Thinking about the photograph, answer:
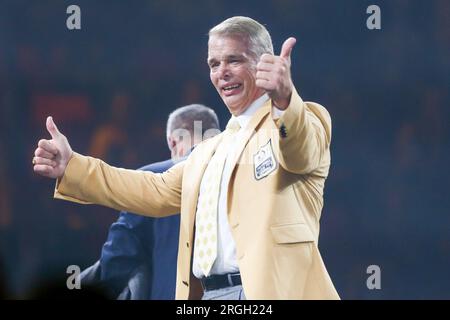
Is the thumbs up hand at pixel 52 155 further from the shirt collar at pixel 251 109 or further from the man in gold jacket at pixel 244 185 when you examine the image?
the shirt collar at pixel 251 109

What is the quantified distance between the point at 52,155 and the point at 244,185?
0.53 metres

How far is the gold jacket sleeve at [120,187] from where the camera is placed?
7.92ft

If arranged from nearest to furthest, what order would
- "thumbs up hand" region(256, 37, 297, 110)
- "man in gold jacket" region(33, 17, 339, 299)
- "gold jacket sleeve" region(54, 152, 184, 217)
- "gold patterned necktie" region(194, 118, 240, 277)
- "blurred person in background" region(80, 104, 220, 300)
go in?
"thumbs up hand" region(256, 37, 297, 110) → "man in gold jacket" region(33, 17, 339, 299) → "gold patterned necktie" region(194, 118, 240, 277) → "gold jacket sleeve" region(54, 152, 184, 217) → "blurred person in background" region(80, 104, 220, 300)

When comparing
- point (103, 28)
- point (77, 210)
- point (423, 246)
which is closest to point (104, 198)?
point (77, 210)

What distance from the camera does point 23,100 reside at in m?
2.81

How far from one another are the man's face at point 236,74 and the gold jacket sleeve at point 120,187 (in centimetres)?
27

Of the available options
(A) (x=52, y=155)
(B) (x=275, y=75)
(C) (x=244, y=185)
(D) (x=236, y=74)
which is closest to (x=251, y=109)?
(D) (x=236, y=74)

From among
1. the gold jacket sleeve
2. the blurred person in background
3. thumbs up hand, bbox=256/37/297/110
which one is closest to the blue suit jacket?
the blurred person in background

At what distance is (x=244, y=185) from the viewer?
7.48 feet

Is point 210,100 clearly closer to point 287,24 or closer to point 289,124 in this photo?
point 287,24

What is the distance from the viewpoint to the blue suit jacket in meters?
2.82

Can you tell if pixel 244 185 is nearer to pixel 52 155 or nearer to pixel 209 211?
pixel 209 211

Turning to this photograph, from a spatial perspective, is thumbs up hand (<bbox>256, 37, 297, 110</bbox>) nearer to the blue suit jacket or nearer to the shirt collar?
the shirt collar

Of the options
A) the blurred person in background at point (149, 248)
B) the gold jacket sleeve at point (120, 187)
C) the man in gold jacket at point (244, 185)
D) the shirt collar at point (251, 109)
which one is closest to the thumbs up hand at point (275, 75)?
the man in gold jacket at point (244, 185)
